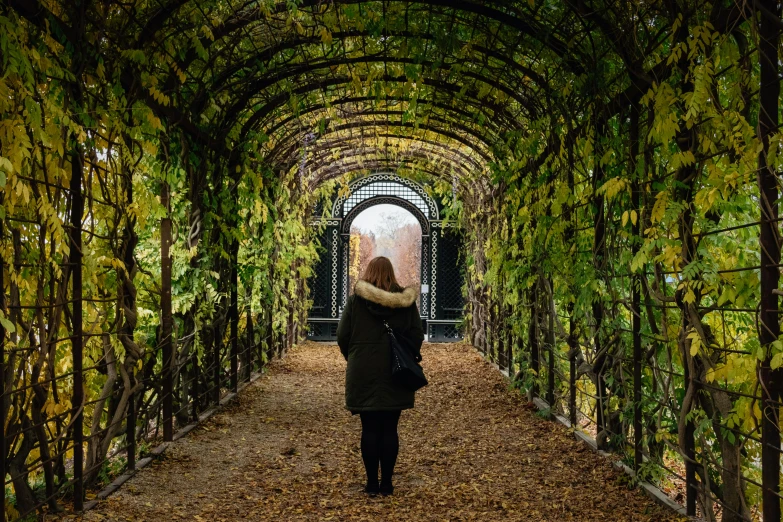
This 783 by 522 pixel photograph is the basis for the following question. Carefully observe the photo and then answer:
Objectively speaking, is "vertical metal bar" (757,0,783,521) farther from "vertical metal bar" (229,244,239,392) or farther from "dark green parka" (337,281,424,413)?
"vertical metal bar" (229,244,239,392)

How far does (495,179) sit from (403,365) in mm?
3835

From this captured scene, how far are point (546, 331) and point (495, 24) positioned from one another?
2765mm

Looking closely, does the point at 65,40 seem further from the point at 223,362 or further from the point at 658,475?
the point at 223,362

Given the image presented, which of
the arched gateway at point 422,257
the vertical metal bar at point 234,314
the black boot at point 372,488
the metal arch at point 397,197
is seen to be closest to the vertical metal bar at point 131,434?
the black boot at point 372,488

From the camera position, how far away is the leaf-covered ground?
13.3 ft

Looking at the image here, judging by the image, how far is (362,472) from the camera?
5.00m

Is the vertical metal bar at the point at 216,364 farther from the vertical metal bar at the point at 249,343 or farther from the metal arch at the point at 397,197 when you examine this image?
the metal arch at the point at 397,197

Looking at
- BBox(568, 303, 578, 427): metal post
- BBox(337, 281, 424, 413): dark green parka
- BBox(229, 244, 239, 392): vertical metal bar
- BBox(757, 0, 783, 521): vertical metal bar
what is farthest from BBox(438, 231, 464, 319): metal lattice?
BBox(757, 0, 783, 521): vertical metal bar

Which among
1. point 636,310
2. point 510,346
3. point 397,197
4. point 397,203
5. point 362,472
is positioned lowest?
point 362,472

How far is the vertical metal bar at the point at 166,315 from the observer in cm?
523

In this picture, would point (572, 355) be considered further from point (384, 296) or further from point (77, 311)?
point (77, 311)

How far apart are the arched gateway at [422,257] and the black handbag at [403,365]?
9914 mm

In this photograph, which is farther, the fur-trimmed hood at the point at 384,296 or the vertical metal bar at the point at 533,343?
the vertical metal bar at the point at 533,343

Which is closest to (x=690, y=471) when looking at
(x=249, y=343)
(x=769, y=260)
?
(x=769, y=260)
